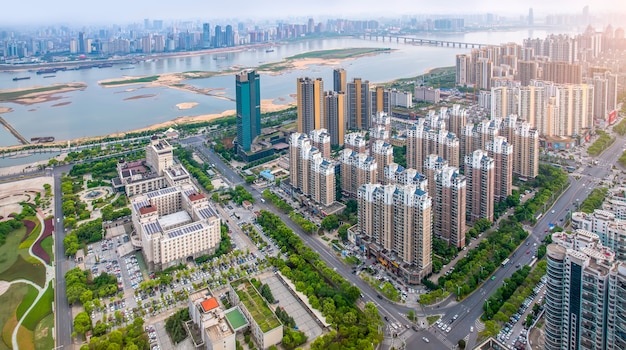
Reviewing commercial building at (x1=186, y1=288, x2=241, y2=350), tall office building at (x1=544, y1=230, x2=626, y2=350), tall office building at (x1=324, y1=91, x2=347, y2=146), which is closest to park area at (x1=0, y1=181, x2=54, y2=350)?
commercial building at (x1=186, y1=288, x2=241, y2=350)

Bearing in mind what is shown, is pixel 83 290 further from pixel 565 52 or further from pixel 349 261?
pixel 565 52

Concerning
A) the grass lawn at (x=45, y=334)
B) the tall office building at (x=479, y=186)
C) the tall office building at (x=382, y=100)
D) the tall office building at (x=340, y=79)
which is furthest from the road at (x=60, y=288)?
the tall office building at (x=382, y=100)

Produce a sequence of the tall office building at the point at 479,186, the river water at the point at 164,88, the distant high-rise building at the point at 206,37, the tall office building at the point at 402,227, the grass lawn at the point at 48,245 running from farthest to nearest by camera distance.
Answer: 1. the distant high-rise building at the point at 206,37
2. the river water at the point at 164,88
3. the tall office building at the point at 479,186
4. the grass lawn at the point at 48,245
5. the tall office building at the point at 402,227

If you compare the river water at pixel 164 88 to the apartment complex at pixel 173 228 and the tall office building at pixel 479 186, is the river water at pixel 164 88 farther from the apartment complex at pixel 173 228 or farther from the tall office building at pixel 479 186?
the tall office building at pixel 479 186

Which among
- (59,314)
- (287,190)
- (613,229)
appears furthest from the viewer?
(287,190)

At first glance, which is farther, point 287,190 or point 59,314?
point 287,190

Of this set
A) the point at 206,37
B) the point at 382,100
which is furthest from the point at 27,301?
the point at 206,37

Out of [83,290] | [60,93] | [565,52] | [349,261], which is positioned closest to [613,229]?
[349,261]
